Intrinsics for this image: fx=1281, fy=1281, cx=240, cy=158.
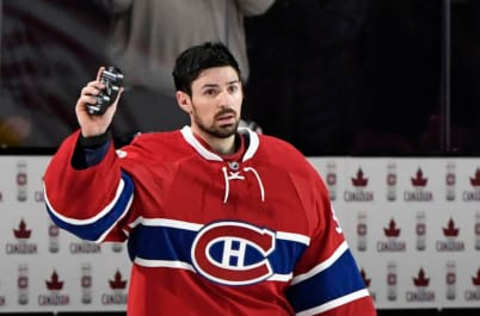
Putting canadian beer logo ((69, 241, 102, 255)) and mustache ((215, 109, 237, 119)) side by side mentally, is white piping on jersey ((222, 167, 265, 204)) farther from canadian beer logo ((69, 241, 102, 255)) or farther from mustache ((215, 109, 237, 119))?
canadian beer logo ((69, 241, 102, 255))

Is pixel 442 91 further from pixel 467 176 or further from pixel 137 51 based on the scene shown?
pixel 137 51

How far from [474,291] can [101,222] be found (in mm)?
3742

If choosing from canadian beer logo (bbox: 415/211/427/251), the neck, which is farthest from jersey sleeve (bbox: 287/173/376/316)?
canadian beer logo (bbox: 415/211/427/251)

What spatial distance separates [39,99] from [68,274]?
2.73 ft

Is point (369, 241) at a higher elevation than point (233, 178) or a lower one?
lower

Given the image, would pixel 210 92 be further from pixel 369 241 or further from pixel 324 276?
pixel 369 241

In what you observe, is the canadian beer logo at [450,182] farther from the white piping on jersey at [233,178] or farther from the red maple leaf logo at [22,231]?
the white piping on jersey at [233,178]

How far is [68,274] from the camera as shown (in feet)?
19.8

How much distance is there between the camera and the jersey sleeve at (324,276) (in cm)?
330

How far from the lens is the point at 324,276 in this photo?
3.30 meters

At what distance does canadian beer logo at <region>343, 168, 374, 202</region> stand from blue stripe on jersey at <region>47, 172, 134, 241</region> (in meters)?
3.24

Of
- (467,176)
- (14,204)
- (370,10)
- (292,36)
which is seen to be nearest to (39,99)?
(14,204)

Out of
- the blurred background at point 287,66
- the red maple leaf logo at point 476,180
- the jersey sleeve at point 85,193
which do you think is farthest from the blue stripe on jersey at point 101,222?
the red maple leaf logo at point 476,180

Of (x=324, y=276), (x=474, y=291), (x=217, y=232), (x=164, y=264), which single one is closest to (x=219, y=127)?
(x=217, y=232)
